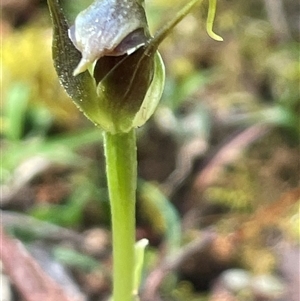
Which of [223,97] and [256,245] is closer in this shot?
[256,245]

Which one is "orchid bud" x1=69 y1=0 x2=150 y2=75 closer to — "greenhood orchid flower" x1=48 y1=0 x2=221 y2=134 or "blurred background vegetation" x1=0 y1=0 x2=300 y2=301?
"greenhood orchid flower" x1=48 y1=0 x2=221 y2=134

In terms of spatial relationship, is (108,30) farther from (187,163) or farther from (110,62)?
(187,163)

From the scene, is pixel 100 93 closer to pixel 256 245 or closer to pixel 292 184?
pixel 256 245

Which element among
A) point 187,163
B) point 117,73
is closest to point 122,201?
point 117,73

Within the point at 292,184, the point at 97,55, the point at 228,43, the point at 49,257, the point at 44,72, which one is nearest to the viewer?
the point at 97,55

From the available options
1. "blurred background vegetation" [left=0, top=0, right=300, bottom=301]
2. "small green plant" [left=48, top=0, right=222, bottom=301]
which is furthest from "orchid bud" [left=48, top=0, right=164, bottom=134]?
"blurred background vegetation" [left=0, top=0, right=300, bottom=301]

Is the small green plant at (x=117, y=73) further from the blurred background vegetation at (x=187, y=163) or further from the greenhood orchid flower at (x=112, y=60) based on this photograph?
the blurred background vegetation at (x=187, y=163)

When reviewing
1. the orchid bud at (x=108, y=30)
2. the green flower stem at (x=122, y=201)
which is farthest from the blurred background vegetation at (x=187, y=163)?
the orchid bud at (x=108, y=30)

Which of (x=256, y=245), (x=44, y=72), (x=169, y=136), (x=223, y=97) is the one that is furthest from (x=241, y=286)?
(x=44, y=72)
